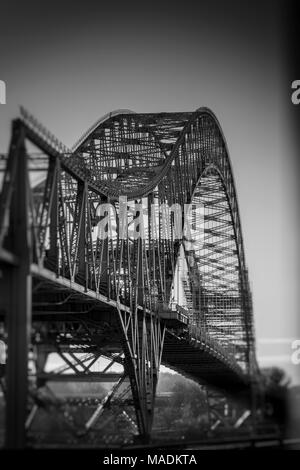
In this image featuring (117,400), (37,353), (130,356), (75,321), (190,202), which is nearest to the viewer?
(37,353)

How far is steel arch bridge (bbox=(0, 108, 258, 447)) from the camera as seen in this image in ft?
61.0

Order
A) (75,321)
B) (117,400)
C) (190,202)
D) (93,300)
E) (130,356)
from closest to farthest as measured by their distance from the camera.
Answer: (93,300), (75,321), (130,356), (117,400), (190,202)

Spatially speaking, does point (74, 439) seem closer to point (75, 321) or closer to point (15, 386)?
point (15, 386)

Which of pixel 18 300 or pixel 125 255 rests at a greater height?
pixel 125 255

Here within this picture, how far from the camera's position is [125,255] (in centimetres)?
3116

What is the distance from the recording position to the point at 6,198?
59.8 ft

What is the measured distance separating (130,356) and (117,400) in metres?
4.90

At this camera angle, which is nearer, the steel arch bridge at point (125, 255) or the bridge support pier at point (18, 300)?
the bridge support pier at point (18, 300)

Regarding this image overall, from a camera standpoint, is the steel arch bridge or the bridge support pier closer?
the bridge support pier

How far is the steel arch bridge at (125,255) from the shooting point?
1859cm

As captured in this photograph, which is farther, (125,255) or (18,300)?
(125,255)
